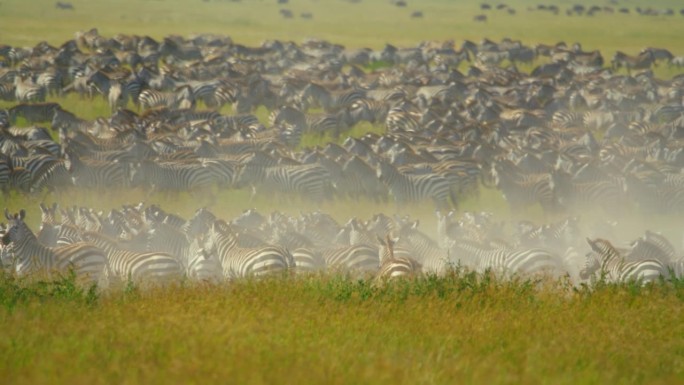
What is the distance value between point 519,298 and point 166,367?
15.0 feet

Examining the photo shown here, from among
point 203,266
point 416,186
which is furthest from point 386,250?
point 416,186

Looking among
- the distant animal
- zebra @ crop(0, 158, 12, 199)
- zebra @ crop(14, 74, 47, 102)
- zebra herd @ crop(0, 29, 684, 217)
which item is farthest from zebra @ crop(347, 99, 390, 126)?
the distant animal

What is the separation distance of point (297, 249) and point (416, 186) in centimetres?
817

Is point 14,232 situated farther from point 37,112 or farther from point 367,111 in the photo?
point 367,111

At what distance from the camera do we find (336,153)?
25.7 metres

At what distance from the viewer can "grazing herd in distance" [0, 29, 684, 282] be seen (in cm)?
1473

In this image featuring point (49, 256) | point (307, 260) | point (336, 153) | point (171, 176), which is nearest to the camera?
point (49, 256)

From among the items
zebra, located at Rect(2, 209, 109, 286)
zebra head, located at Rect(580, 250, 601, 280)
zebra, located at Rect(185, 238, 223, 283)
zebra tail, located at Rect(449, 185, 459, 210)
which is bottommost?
zebra, located at Rect(2, 209, 109, 286)

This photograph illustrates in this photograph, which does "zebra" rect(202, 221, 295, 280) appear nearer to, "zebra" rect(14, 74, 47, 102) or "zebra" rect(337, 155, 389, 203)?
"zebra" rect(337, 155, 389, 203)

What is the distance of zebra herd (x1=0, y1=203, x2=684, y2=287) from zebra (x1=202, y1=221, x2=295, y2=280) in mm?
17

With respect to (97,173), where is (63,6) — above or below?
above

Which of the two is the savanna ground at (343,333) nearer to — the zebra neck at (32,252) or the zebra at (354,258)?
the zebra neck at (32,252)

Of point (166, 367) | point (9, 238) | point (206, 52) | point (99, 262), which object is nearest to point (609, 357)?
point (166, 367)

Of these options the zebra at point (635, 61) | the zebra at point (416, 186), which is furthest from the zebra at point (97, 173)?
the zebra at point (635, 61)
